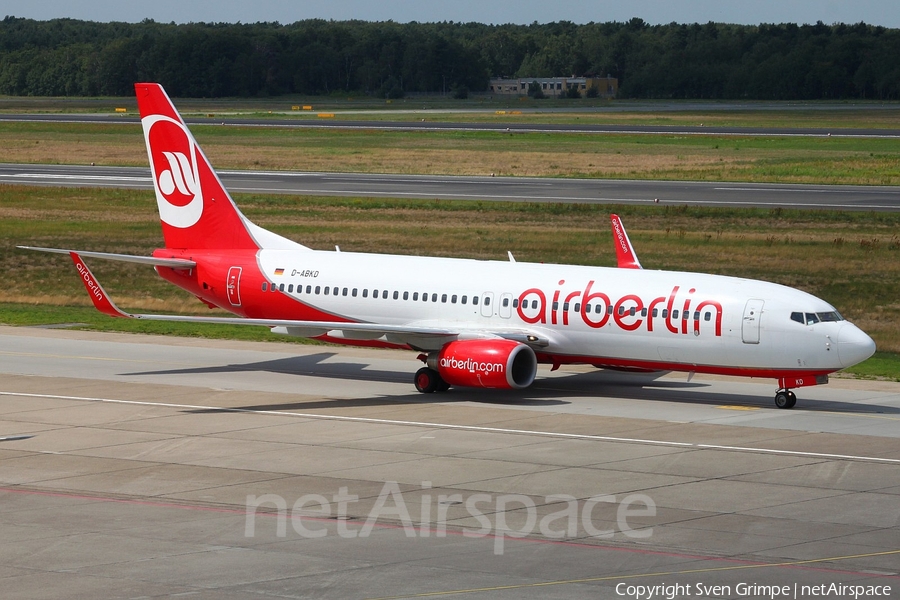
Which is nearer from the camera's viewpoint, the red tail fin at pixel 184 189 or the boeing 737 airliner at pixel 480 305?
the boeing 737 airliner at pixel 480 305

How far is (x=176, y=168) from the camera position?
43.2 metres

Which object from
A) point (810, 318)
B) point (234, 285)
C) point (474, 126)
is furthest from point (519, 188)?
point (474, 126)

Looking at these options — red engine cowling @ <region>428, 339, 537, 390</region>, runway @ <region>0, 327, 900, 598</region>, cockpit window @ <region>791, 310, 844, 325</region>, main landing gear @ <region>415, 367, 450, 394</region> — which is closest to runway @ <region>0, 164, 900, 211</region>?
Answer: runway @ <region>0, 327, 900, 598</region>

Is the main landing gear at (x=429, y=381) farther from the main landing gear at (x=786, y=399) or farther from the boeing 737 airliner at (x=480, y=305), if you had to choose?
the main landing gear at (x=786, y=399)

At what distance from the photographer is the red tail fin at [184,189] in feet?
139

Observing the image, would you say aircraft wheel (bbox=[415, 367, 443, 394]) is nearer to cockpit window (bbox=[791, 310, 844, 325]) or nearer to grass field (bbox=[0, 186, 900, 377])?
cockpit window (bbox=[791, 310, 844, 325])

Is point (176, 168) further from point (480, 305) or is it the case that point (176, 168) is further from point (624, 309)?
point (624, 309)

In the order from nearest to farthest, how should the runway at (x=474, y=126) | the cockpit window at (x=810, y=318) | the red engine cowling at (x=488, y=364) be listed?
the cockpit window at (x=810, y=318) → the red engine cowling at (x=488, y=364) → the runway at (x=474, y=126)

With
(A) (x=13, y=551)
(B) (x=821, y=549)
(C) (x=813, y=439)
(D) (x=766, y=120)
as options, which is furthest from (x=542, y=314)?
(D) (x=766, y=120)

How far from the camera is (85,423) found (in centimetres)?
3319

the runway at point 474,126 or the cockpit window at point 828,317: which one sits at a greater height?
the runway at point 474,126

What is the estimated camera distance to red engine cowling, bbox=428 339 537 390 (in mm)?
35406

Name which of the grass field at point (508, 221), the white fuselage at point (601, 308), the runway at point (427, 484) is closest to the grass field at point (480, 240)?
the grass field at point (508, 221)

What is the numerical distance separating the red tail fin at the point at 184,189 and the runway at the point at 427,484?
421 centimetres
